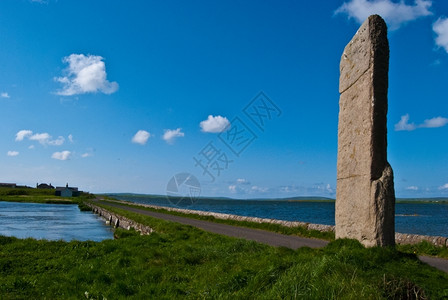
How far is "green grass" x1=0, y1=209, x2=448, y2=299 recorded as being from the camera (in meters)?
5.88

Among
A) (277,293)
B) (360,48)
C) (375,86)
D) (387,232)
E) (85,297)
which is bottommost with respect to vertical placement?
(85,297)

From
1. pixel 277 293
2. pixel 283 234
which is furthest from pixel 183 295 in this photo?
pixel 283 234

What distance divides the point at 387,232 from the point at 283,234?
10076 mm

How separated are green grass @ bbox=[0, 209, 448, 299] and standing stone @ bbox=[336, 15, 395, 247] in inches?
27.5

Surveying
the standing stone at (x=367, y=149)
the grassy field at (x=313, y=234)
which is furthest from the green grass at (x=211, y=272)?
the grassy field at (x=313, y=234)

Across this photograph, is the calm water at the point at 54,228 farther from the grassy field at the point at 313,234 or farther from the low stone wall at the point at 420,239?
the low stone wall at the point at 420,239

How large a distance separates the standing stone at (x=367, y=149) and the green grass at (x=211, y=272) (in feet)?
2.29

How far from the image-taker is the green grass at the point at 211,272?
5.88 m

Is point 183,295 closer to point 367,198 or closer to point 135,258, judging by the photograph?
point 135,258

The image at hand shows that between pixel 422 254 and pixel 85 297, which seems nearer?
pixel 85 297

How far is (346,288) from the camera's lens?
18.3 feet

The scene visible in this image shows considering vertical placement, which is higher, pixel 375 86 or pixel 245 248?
pixel 375 86

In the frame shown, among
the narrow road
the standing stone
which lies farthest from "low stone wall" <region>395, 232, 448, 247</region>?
the standing stone

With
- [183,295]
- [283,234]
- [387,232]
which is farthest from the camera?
[283,234]
